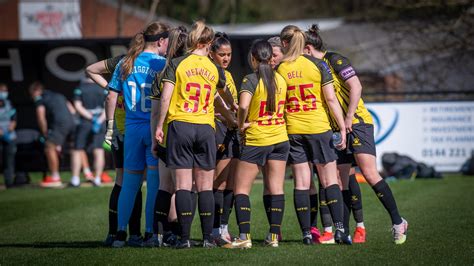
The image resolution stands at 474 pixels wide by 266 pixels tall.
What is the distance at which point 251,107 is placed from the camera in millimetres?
8719

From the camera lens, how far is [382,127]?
20.2 meters

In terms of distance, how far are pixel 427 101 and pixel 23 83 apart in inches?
382

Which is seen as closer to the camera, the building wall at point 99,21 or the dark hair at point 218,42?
the dark hair at point 218,42

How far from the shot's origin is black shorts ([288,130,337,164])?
29.3 ft

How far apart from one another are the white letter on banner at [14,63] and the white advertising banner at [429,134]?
840cm

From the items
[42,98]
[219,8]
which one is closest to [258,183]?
[42,98]

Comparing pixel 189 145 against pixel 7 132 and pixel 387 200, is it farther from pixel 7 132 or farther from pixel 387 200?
pixel 7 132

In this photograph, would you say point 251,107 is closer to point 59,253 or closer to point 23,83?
point 59,253

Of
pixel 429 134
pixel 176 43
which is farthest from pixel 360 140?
pixel 429 134

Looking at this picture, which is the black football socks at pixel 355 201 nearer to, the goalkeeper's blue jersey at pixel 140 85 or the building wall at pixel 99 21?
the goalkeeper's blue jersey at pixel 140 85

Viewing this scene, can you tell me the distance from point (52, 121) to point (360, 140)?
401 inches

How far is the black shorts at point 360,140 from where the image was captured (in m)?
9.16

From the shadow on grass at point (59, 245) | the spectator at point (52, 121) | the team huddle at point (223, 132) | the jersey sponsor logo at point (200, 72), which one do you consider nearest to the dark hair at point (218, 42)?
the team huddle at point (223, 132)

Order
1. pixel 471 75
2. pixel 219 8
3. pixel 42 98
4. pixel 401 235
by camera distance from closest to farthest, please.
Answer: pixel 401 235, pixel 42 98, pixel 471 75, pixel 219 8
